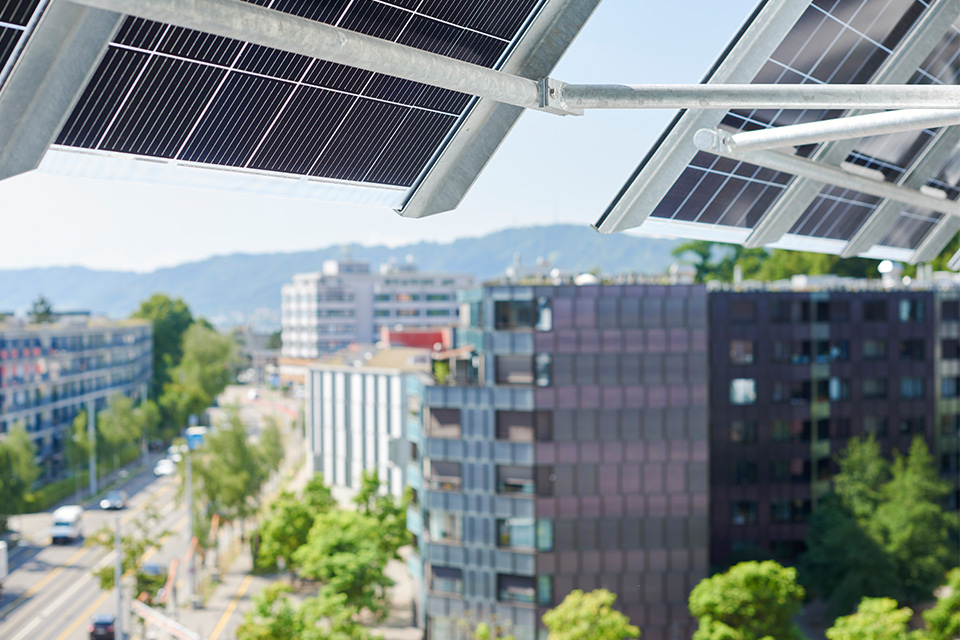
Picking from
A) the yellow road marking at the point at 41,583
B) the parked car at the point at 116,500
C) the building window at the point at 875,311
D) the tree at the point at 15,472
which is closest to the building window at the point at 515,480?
the building window at the point at 875,311

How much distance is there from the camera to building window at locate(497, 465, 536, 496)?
141 ft

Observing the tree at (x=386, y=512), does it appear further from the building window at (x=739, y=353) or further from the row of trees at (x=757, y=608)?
the row of trees at (x=757, y=608)

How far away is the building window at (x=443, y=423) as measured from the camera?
4428 cm

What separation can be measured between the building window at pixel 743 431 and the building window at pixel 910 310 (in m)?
12.0

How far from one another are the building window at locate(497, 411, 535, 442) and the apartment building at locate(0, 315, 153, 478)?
51.8 m

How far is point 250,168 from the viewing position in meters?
7.08

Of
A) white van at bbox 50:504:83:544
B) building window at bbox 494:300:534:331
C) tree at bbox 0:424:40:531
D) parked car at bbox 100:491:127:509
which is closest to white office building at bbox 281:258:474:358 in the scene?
parked car at bbox 100:491:127:509

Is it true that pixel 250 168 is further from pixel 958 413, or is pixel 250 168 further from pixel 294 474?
pixel 294 474

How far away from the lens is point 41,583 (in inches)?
2308

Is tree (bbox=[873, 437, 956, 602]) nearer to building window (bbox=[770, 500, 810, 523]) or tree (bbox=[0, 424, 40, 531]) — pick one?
building window (bbox=[770, 500, 810, 523])

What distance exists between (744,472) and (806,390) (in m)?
6.33

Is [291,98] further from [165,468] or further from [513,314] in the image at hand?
[165,468]

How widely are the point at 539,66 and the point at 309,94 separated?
1.77 m

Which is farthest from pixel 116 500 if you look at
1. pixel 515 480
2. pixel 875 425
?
pixel 875 425
